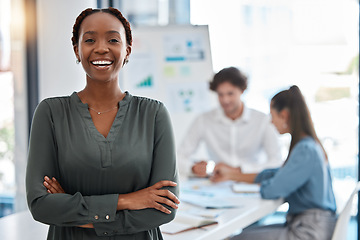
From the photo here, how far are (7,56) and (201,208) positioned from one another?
2.46 metres

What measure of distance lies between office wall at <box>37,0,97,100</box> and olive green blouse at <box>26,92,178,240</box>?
112 inches

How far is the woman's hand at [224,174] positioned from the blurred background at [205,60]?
1142 mm

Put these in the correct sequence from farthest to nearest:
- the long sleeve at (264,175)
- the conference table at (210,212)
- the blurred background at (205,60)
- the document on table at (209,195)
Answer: the blurred background at (205,60) → the long sleeve at (264,175) → the document on table at (209,195) → the conference table at (210,212)

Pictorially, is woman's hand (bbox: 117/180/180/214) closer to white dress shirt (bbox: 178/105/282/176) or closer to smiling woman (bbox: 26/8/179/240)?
smiling woman (bbox: 26/8/179/240)

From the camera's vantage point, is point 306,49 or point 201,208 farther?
point 306,49

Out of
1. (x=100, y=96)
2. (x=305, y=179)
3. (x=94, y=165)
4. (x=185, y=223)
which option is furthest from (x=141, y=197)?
(x=305, y=179)

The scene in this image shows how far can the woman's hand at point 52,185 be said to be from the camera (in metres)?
1.19

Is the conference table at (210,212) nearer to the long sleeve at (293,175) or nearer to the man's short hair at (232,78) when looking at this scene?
the long sleeve at (293,175)

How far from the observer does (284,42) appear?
13.7 feet

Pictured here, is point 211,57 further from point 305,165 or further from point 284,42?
point 305,165

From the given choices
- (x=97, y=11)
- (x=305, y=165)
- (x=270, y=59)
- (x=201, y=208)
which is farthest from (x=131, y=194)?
(x=270, y=59)

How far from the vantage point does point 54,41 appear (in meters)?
3.93

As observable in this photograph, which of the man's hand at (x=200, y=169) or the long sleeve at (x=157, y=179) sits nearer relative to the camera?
the long sleeve at (x=157, y=179)

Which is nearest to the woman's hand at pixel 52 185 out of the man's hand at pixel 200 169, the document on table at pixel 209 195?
the document on table at pixel 209 195
